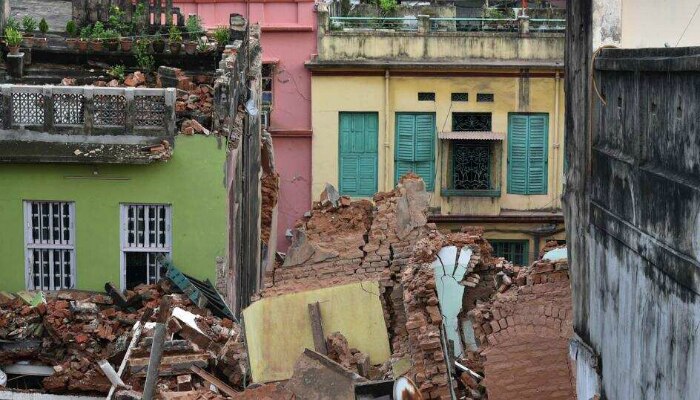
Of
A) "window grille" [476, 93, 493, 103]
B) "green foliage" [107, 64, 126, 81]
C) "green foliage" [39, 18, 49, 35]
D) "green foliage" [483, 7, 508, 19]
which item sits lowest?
"window grille" [476, 93, 493, 103]

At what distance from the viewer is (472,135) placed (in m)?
43.2

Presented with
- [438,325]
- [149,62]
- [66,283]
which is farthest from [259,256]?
[438,325]

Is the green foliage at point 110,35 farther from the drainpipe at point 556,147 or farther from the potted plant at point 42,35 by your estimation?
the drainpipe at point 556,147

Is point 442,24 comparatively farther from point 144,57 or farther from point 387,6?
point 144,57

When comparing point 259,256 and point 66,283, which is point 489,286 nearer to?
point 66,283

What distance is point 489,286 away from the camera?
85.7 ft

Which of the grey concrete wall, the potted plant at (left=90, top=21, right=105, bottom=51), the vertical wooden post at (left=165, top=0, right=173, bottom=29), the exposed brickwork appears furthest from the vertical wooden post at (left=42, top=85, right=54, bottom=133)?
the grey concrete wall

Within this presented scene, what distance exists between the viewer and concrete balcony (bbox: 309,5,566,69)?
43.0 m

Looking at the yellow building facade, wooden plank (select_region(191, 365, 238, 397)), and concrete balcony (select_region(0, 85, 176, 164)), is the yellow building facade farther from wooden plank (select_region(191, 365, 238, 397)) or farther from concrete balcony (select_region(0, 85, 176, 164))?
wooden plank (select_region(191, 365, 238, 397))

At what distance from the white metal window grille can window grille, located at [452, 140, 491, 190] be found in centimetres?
1817

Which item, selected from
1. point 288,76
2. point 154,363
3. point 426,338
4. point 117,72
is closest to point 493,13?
point 288,76

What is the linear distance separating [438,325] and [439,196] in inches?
838

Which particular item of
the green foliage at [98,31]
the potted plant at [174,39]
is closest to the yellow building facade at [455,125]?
the potted plant at [174,39]

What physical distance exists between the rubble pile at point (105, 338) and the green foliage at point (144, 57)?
5201 mm
